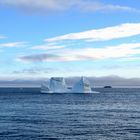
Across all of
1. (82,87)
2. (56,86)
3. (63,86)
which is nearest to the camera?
(82,87)

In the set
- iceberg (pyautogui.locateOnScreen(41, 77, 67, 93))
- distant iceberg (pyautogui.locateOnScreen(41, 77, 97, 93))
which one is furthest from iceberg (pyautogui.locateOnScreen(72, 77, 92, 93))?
iceberg (pyautogui.locateOnScreen(41, 77, 67, 93))

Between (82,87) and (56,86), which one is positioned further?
(56,86)

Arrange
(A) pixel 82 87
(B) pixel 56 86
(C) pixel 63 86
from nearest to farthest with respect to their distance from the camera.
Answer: (A) pixel 82 87
(B) pixel 56 86
(C) pixel 63 86

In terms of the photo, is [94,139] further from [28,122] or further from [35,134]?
[28,122]

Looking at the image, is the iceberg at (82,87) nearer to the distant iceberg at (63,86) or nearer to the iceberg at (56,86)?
the distant iceberg at (63,86)

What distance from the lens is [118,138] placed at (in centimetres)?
4544

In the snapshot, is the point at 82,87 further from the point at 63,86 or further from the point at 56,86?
the point at 56,86

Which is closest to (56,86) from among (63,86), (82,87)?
(63,86)

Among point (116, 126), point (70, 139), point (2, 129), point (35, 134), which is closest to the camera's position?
point (70, 139)

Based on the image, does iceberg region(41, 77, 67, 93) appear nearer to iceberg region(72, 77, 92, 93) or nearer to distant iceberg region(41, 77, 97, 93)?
distant iceberg region(41, 77, 97, 93)

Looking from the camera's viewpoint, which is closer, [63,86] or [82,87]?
[82,87]

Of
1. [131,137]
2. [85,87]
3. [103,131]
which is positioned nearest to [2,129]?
[103,131]

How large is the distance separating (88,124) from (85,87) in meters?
102

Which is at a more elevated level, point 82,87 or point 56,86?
point 56,86
